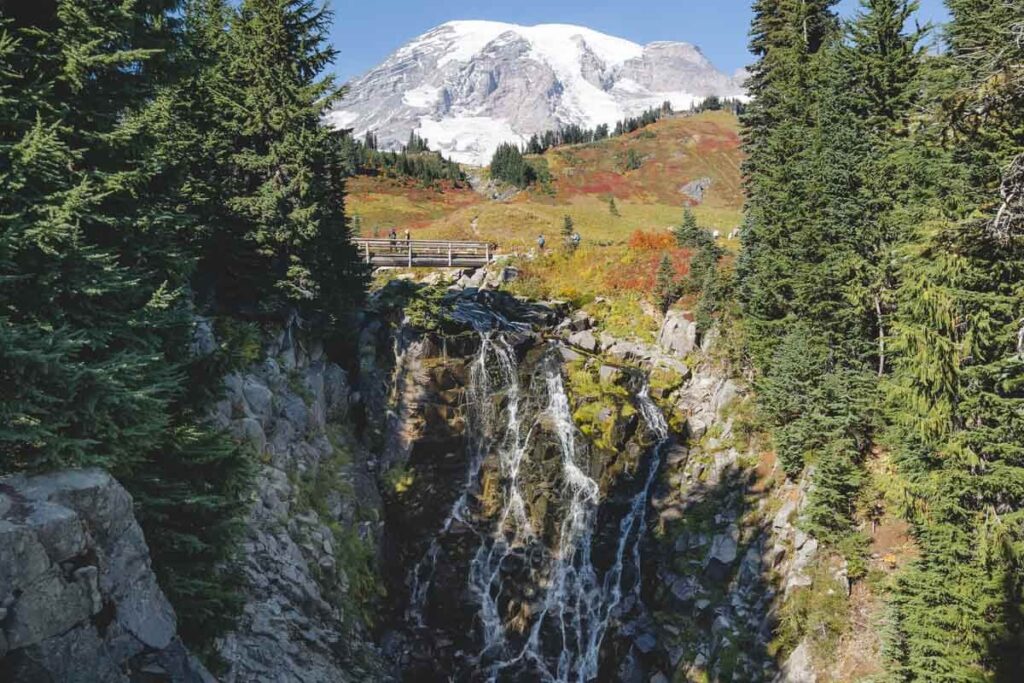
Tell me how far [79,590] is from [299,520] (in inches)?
461

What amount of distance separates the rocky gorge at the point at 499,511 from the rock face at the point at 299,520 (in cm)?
8

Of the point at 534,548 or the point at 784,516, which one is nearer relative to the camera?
the point at 784,516

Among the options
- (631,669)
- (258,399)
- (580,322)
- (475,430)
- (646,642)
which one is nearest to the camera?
(631,669)

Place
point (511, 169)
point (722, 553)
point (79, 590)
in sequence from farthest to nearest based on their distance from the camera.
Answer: point (511, 169) → point (722, 553) → point (79, 590)

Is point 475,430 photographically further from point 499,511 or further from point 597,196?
point 597,196

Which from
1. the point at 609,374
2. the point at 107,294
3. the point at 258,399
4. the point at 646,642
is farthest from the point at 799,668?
the point at 107,294

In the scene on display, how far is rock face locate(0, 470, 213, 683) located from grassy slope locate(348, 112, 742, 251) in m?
35.5

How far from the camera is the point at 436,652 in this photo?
69.5 ft

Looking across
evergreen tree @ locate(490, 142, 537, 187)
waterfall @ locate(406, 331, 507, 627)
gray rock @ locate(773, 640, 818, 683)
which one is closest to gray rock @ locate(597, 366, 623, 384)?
waterfall @ locate(406, 331, 507, 627)

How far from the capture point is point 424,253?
39.2m

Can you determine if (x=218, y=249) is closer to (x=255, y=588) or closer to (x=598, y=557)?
(x=255, y=588)

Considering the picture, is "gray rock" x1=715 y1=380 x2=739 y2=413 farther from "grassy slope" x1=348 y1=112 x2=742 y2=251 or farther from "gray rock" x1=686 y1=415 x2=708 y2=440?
"grassy slope" x1=348 y1=112 x2=742 y2=251

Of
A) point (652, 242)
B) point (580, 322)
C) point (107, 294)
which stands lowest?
point (580, 322)

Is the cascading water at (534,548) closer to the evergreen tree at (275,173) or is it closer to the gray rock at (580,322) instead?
the gray rock at (580,322)
